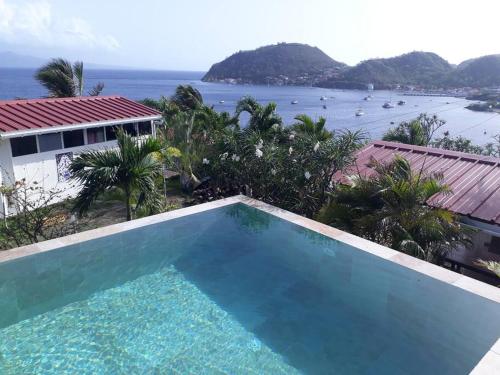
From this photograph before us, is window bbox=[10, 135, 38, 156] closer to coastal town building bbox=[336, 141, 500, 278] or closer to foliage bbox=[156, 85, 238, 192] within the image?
foliage bbox=[156, 85, 238, 192]

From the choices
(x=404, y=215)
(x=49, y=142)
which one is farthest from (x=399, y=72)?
(x=404, y=215)

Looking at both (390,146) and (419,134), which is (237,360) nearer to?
(390,146)

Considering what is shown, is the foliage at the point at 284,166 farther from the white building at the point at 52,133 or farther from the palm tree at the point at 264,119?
the white building at the point at 52,133

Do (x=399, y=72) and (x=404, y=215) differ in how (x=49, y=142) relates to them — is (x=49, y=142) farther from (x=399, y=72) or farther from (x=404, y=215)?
(x=399, y=72)

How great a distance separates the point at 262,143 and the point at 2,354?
8.45 meters

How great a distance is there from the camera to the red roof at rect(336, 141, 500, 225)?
9030mm

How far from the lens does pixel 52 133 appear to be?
13797 mm

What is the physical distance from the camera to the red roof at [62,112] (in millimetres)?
12906

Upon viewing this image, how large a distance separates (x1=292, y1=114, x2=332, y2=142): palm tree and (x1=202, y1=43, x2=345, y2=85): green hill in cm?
12969

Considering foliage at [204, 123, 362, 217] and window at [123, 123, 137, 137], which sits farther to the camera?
window at [123, 123, 137, 137]

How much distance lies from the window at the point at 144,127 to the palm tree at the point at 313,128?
7108 mm

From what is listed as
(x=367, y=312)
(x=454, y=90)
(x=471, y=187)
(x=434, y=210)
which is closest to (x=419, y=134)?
(x=471, y=187)

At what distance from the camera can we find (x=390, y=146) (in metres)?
13.6

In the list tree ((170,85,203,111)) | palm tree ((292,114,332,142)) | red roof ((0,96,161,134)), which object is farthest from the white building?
tree ((170,85,203,111))
